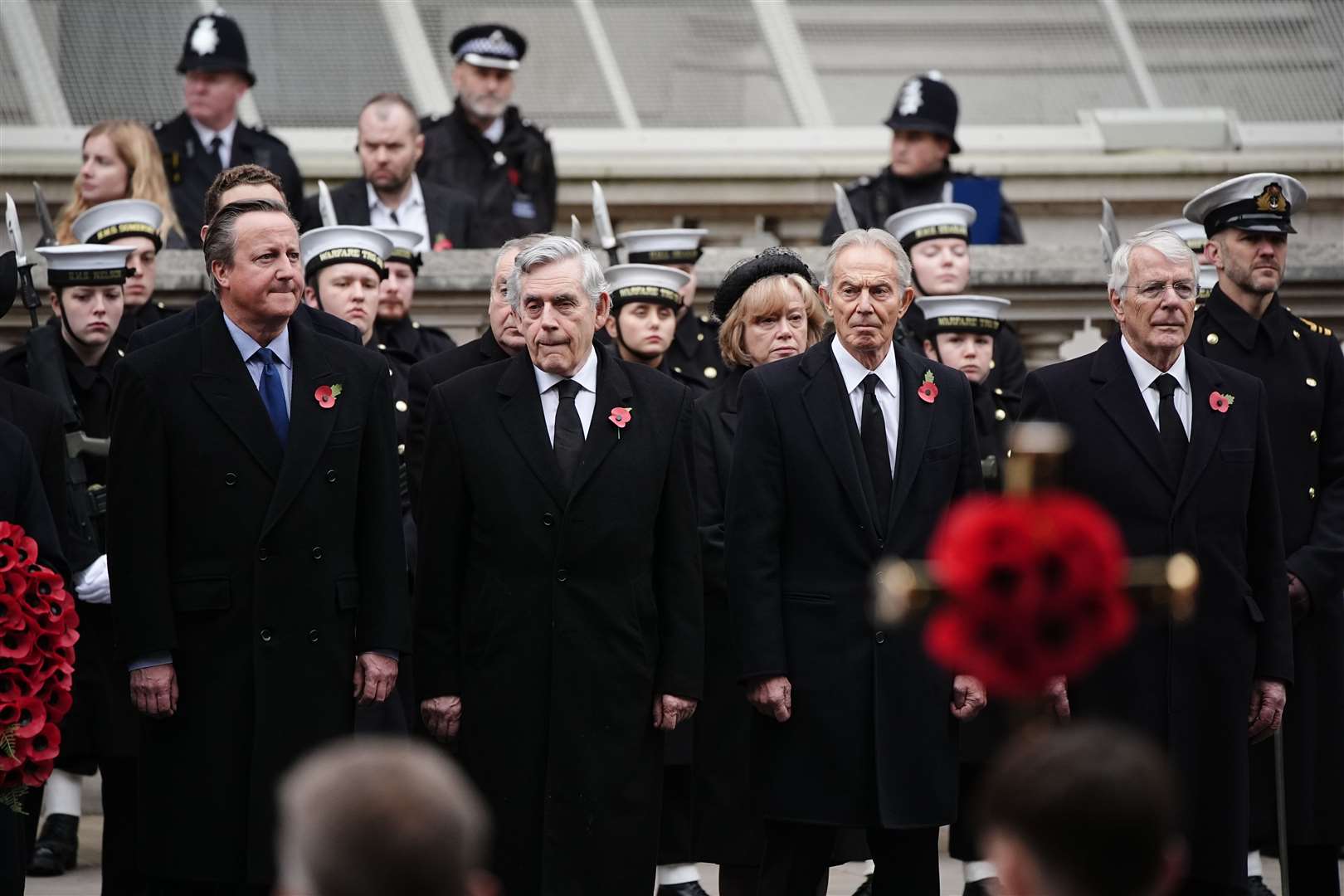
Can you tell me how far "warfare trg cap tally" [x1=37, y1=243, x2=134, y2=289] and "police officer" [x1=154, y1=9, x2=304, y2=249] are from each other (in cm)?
216

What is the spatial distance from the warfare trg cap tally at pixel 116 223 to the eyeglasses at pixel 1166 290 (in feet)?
13.7

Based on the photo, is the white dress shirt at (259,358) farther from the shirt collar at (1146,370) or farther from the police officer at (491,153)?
the police officer at (491,153)

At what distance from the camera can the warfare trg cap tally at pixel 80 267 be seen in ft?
28.3

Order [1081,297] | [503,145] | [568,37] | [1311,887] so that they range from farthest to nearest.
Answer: [568,37]
[503,145]
[1081,297]
[1311,887]

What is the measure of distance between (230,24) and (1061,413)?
566cm

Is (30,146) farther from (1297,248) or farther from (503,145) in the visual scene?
(1297,248)

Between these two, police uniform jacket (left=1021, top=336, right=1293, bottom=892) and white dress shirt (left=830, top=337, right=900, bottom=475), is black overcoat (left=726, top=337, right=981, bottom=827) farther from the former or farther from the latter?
police uniform jacket (left=1021, top=336, right=1293, bottom=892)

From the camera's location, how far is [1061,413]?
730cm

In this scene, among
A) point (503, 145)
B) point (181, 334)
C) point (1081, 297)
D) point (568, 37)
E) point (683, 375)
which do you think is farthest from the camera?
point (568, 37)

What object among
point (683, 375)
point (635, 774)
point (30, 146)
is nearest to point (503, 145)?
point (683, 375)

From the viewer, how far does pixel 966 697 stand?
6.89m

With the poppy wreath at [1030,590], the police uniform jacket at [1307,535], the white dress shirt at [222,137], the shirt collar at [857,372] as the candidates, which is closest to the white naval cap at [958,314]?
the police uniform jacket at [1307,535]

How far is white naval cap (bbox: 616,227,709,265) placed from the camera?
9688 millimetres

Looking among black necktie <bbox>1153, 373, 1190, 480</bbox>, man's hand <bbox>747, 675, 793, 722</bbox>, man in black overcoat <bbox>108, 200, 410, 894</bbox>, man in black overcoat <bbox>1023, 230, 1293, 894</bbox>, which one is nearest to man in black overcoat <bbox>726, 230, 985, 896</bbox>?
man's hand <bbox>747, 675, 793, 722</bbox>
